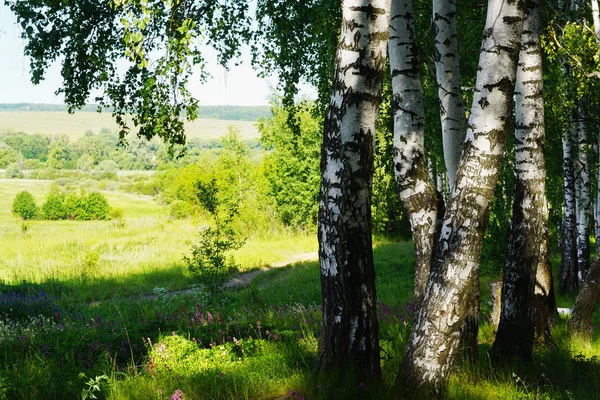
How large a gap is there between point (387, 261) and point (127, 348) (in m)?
15.4

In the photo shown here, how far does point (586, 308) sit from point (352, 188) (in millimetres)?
4103

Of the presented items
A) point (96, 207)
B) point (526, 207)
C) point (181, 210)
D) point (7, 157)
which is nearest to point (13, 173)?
point (7, 157)

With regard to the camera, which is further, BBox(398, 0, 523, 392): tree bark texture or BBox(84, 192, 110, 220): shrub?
BBox(84, 192, 110, 220): shrub

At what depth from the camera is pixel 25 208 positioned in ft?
237

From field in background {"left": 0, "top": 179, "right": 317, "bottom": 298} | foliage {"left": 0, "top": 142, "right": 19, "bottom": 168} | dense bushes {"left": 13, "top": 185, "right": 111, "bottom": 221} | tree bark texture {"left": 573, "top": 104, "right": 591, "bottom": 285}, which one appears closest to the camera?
tree bark texture {"left": 573, "top": 104, "right": 591, "bottom": 285}

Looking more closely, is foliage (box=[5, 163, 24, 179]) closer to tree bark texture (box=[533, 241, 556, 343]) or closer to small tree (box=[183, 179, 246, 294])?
small tree (box=[183, 179, 246, 294])

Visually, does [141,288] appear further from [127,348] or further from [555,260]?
[555,260]

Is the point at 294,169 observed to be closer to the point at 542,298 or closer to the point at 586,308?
the point at 586,308

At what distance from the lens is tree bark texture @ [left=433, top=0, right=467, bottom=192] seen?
17.9 feet

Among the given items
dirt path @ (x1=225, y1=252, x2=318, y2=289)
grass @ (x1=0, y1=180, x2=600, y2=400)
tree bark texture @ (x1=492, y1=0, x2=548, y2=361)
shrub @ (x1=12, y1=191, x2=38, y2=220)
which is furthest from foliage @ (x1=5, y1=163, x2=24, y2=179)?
tree bark texture @ (x1=492, y1=0, x2=548, y2=361)

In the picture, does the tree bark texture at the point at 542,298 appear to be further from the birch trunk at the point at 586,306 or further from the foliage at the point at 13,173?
the foliage at the point at 13,173

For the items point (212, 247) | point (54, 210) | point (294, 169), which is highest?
point (294, 169)

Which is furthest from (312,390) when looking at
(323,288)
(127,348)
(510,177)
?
(510,177)

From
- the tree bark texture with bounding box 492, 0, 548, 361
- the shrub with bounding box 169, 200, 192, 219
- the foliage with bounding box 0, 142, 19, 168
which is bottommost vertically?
the shrub with bounding box 169, 200, 192, 219
